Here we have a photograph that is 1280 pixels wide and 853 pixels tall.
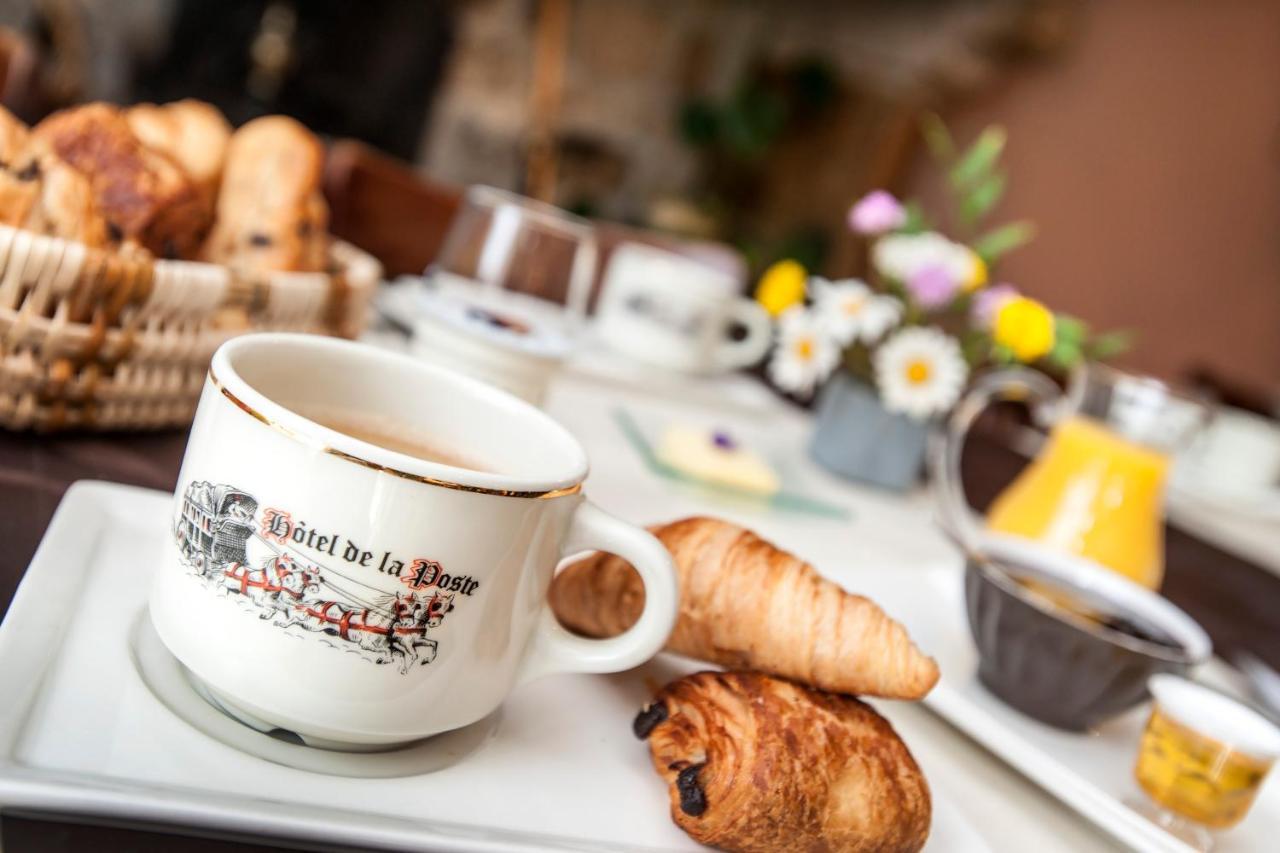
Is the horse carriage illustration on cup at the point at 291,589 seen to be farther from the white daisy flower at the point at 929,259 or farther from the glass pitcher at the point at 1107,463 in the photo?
the white daisy flower at the point at 929,259

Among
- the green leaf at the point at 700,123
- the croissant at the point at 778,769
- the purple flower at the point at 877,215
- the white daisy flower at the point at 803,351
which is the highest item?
the green leaf at the point at 700,123

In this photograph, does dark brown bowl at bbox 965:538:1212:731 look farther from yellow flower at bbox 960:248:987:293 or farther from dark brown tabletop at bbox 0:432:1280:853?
yellow flower at bbox 960:248:987:293

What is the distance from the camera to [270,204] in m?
0.63

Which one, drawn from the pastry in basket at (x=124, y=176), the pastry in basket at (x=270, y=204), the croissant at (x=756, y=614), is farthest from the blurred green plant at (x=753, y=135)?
the croissant at (x=756, y=614)

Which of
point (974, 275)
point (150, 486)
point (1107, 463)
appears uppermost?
point (974, 275)

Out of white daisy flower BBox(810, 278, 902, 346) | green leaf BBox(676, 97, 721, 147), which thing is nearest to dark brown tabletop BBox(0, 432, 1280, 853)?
white daisy flower BBox(810, 278, 902, 346)

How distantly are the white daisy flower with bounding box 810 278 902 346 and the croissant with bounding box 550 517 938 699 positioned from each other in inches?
22.2

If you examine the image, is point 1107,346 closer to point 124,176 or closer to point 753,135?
point 124,176

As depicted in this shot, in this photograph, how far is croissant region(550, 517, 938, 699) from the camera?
0.41m

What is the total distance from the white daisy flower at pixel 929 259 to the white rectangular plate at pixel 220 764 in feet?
2.07

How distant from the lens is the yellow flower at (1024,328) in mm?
928

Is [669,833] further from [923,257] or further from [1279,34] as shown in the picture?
[1279,34]

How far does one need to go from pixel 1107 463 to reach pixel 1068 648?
1.31 ft

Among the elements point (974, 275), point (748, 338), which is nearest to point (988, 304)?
point (974, 275)
